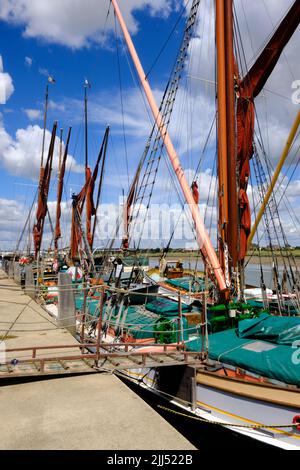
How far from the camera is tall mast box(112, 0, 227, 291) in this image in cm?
1114

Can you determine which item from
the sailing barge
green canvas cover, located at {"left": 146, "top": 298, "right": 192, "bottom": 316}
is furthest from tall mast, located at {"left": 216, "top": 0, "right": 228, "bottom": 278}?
green canvas cover, located at {"left": 146, "top": 298, "right": 192, "bottom": 316}

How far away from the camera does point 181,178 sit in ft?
41.3

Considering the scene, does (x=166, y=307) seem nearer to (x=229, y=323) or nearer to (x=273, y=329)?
(x=229, y=323)

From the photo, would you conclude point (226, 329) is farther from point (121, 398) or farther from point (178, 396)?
point (121, 398)

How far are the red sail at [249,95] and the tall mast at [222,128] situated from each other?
101 cm

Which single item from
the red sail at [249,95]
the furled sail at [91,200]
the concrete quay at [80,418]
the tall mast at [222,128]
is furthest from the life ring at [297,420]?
the furled sail at [91,200]

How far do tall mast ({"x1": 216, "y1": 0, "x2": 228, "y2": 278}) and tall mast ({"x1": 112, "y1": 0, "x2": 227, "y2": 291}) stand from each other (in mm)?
805

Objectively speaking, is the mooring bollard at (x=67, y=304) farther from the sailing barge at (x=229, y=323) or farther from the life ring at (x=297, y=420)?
the life ring at (x=297, y=420)

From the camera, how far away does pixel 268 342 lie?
26.8 feet

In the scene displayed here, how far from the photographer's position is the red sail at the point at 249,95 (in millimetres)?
13320

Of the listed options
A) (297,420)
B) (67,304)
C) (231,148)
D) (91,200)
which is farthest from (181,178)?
(91,200)

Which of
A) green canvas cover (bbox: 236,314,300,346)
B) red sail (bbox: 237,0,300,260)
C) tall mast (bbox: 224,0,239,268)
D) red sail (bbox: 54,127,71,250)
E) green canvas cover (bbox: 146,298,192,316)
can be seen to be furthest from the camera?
red sail (bbox: 54,127,71,250)

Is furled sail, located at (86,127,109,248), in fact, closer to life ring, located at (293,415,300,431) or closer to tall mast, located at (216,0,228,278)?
tall mast, located at (216,0,228,278)

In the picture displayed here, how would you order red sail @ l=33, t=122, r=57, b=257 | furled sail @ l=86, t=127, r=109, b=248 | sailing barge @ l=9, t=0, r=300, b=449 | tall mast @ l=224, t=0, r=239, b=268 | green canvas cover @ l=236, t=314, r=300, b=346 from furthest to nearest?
red sail @ l=33, t=122, r=57, b=257 < furled sail @ l=86, t=127, r=109, b=248 < tall mast @ l=224, t=0, r=239, b=268 < green canvas cover @ l=236, t=314, r=300, b=346 < sailing barge @ l=9, t=0, r=300, b=449
